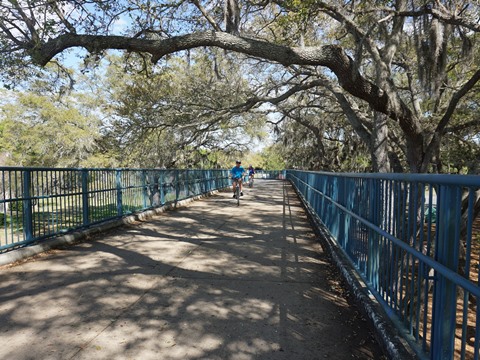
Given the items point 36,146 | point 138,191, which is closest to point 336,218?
point 138,191

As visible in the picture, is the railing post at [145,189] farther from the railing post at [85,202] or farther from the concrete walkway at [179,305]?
the concrete walkway at [179,305]

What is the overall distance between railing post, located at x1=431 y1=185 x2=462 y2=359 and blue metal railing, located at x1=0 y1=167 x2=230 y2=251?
5.78 meters

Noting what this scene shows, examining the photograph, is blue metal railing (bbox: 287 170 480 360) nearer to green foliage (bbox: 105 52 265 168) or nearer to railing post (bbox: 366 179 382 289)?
railing post (bbox: 366 179 382 289)

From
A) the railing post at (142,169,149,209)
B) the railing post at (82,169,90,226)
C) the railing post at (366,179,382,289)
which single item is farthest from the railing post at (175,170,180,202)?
the railing post at (366,179,382,289)

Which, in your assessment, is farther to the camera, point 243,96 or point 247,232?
point 243,96

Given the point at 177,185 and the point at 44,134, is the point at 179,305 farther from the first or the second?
the point at 44,134

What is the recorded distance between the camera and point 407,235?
3.12 metres

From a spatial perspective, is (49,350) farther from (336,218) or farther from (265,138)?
(265,138)

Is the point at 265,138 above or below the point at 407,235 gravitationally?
above

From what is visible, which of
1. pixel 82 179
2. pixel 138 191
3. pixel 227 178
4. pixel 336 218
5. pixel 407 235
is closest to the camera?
pixel 407 235

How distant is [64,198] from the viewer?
7.46 m

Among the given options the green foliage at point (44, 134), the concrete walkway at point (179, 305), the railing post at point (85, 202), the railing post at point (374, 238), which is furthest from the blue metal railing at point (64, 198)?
the green foliage at point (44, 134)

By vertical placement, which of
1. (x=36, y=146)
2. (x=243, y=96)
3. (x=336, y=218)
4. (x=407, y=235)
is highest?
(x=243, y=96)

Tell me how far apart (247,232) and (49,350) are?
19.9ft
